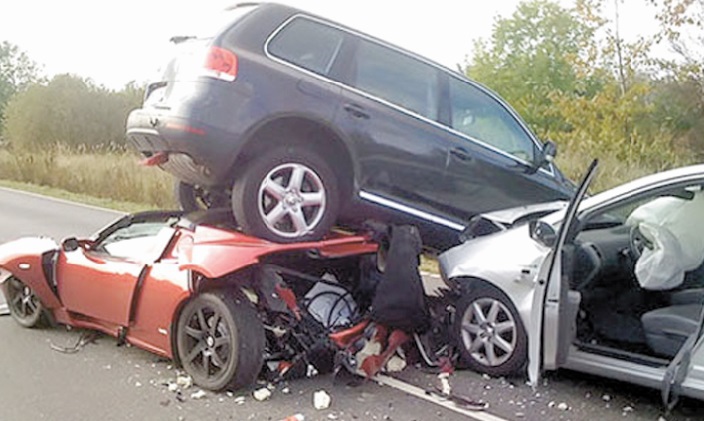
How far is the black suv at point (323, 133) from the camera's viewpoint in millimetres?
5090

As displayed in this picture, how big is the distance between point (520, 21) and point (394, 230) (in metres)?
35.5

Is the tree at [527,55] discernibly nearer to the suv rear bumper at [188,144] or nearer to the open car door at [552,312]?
the suv rear bumper at [188,144]

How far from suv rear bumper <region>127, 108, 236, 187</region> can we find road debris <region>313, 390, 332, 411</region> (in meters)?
1.72

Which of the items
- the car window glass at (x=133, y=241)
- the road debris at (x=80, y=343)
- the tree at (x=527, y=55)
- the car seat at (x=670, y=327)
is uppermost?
the tree at (x=527, y=55)

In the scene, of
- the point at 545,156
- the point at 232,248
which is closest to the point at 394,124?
the point at 545,156

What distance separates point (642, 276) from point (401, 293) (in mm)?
1659

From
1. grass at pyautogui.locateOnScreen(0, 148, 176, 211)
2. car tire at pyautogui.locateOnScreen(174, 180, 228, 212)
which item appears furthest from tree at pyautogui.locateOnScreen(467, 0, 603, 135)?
car tire at pyautogui.locateOnScreen(174, 180, 228, 212)

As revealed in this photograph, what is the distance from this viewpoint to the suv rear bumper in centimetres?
499

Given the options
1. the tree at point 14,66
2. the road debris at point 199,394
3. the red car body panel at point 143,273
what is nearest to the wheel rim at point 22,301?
the red car body panel at point 143,273

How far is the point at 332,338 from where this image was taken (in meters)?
4.91

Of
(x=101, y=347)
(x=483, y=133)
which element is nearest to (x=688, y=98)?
(x=483, y=133)

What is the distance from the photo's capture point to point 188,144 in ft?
16.4

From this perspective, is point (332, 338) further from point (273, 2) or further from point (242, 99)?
point (273, 2)

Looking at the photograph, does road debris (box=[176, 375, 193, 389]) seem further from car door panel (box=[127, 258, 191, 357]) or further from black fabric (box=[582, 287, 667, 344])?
black fabric (box=[582, 287, 667, 344])
